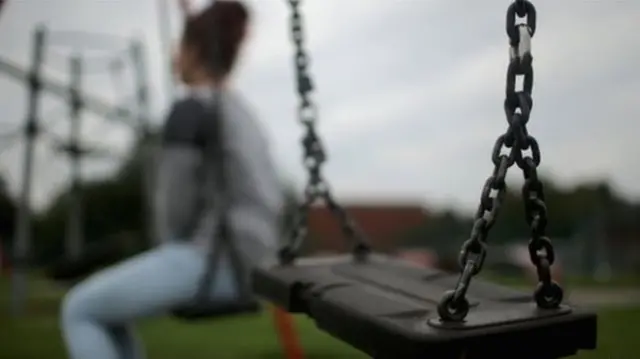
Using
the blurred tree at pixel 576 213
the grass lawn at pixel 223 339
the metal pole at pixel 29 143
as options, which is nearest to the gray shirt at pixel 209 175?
the grass lawn at pixel 223 339

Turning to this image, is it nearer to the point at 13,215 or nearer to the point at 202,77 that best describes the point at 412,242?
the point at 13,215

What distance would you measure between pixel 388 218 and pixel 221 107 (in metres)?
5.40

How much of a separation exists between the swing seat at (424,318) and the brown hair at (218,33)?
0.45 m

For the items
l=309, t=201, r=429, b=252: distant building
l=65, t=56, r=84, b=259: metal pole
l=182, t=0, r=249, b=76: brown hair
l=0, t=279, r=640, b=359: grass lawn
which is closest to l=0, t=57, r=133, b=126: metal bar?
l=65, t=56, r=84, b=259: metal pole

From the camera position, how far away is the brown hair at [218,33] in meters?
1.22

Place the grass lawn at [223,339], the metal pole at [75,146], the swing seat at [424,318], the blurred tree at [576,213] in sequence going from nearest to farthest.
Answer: the swing seat at [424,318]
the grass lawn at [223,339]
the metal pole at [75,146]
the blurred tree at [576,213]

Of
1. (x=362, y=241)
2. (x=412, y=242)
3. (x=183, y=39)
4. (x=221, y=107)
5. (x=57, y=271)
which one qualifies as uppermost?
(x=183, y=39)

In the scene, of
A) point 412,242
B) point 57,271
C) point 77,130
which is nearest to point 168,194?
point 57,271

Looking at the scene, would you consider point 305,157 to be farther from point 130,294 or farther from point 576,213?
point 576,213

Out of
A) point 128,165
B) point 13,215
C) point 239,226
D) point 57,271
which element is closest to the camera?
point 239,226

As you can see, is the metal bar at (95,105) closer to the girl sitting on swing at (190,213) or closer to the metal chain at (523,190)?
the girl sitting on swing at (190,213)

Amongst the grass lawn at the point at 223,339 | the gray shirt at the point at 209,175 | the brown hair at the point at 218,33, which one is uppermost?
the brown hair at the point at 218,33

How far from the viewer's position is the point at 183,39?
4.13 ft

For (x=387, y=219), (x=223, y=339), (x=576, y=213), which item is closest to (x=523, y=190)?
(x=223, y=339)
